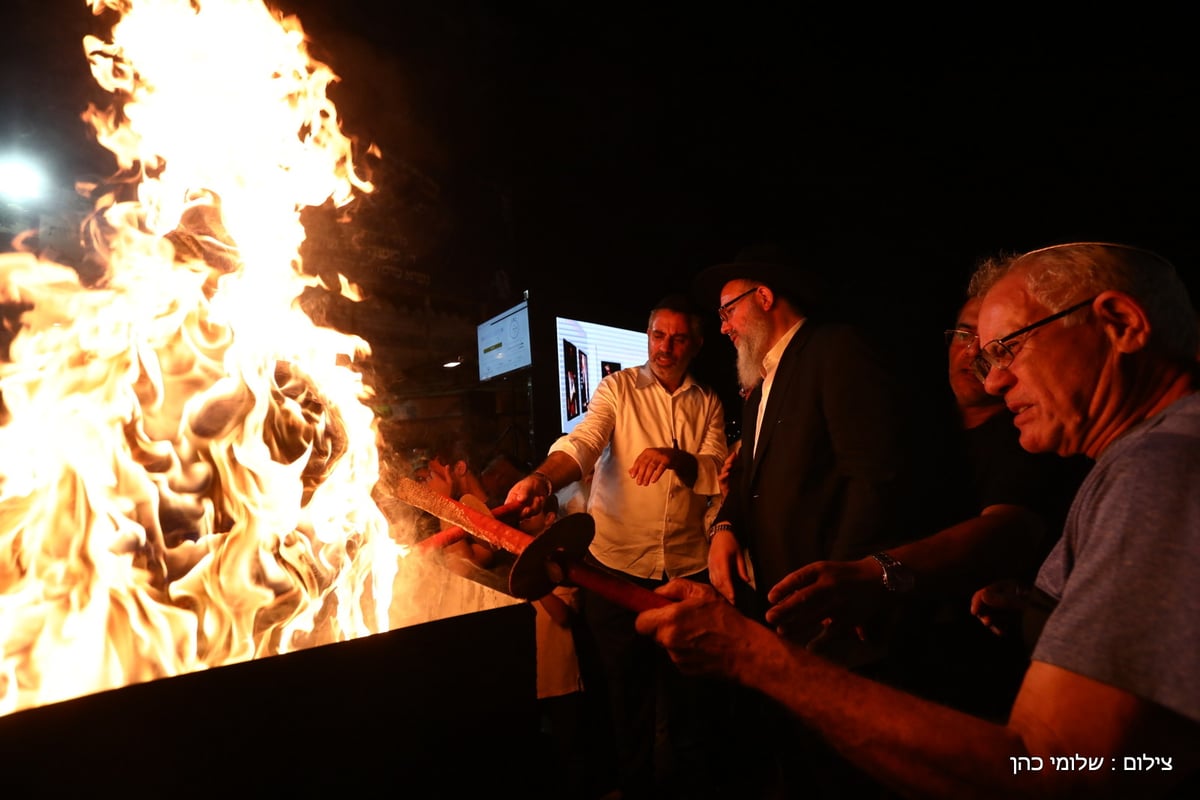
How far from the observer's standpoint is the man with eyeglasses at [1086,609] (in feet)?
2.99

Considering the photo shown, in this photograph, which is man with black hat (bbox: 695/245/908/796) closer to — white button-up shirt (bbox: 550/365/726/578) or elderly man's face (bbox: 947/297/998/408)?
elderly man's face (bbox: 947/297/998/408)

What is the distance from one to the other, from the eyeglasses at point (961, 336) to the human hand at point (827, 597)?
1505 mm

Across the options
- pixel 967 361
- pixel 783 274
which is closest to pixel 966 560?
pixel 967 361

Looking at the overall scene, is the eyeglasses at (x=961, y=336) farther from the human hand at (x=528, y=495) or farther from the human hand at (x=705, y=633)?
the human hand at (x=528, y=495)

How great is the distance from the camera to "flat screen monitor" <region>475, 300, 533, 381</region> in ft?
23.4

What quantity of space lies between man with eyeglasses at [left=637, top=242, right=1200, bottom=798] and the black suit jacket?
2.56ft

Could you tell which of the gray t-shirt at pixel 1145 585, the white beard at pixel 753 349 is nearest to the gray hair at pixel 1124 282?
the gray t-shirt at pixel 1145 585

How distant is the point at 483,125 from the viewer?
21.8 feet

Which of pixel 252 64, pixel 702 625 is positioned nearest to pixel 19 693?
pixel 702 625

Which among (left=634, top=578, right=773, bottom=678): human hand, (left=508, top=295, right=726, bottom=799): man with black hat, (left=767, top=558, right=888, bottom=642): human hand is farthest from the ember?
(left=767, top=558, right=888, bottom=642): human hand

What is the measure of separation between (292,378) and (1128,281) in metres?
3.59

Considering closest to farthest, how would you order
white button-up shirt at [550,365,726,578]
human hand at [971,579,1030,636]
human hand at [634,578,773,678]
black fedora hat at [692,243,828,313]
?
human hand at [634,578,773,678]
human hand at [971,579,1030,636]
black fedora hat at [692,243,828,313]
white button-up shirt at [550,365,726,578]

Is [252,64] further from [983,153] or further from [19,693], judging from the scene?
[983,153]

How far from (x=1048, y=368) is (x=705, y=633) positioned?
1.13 m
